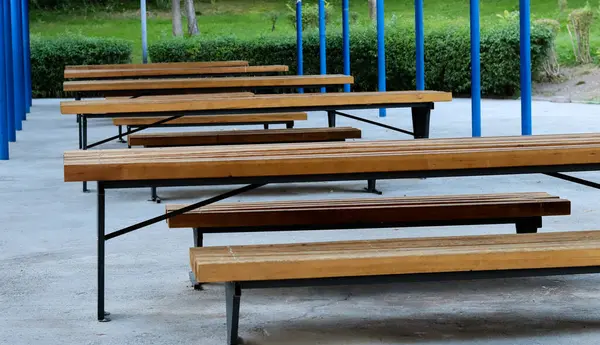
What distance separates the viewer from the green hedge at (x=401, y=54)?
647 inches

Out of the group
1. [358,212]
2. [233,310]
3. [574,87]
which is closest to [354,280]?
[233,310]

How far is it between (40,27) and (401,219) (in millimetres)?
32990

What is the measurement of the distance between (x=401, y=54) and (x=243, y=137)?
1136 cm

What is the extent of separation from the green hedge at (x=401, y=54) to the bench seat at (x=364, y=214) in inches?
493

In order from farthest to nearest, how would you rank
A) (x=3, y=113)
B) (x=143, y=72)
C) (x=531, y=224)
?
(x=143, y=72)
(x=3, y=113)
(x=531, y=224)

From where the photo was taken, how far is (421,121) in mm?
7051

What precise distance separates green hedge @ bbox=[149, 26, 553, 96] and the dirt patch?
0.45 meters

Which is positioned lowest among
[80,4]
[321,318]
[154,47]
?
[321,318]

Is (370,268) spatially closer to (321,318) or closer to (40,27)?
(321,318)

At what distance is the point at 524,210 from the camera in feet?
13.2

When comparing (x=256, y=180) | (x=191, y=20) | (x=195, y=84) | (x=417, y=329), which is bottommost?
(x=417, y=329)

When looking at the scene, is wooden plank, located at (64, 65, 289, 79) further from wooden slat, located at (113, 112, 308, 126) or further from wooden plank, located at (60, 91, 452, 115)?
wooden plank, located at (60, 91, 452, 115)

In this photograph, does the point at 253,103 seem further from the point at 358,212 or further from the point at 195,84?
the point at 358,212

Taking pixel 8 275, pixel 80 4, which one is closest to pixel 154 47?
pixel 8 275
